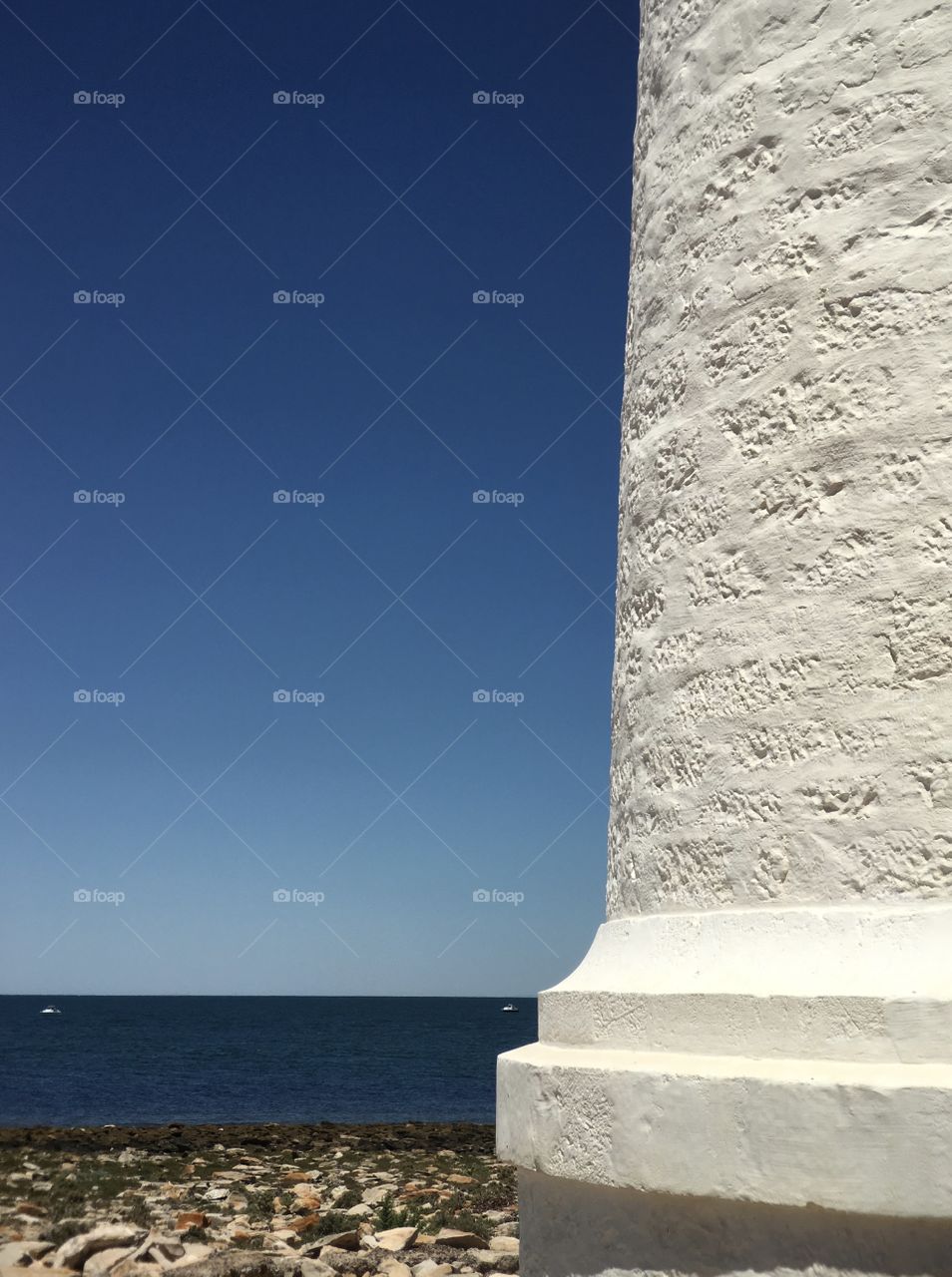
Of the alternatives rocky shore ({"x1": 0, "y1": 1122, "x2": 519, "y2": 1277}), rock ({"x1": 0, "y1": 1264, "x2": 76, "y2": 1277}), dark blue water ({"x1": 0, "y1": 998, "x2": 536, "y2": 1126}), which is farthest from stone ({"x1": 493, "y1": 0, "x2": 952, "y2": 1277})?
dark blue water ({"x1": 0, "y1": 998, "x2": 536, "y2": 1126})

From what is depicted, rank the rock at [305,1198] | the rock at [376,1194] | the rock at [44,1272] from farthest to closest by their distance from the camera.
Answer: the rock at [376,1194]
the rock at [305,1198]
the rock at [44,1272]

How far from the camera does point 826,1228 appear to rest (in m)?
2.65

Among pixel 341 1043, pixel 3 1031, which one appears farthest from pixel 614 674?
pixel 3 1031

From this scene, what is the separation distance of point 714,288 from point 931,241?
0.59 m

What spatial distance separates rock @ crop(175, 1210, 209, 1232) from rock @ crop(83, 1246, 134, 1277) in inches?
75.2

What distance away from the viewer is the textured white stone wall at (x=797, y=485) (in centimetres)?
301

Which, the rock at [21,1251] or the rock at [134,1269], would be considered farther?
the rock at [21,1251]

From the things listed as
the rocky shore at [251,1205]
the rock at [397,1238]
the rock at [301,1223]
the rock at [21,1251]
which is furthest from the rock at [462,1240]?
the rock at [21,1251]

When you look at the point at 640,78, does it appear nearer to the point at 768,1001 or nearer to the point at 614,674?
the point at 614,674

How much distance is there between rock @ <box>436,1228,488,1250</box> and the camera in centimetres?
949

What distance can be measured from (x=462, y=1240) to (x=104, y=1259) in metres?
2.72

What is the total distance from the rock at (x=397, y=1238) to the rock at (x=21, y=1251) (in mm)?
2305

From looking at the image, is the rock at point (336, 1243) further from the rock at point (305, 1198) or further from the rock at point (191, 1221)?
the rock at point (305, 1198)

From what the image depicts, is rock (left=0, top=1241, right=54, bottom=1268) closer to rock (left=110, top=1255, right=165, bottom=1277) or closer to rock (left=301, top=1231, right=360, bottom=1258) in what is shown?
rock (left=110, top=1255, right=165, bottom=1277)
